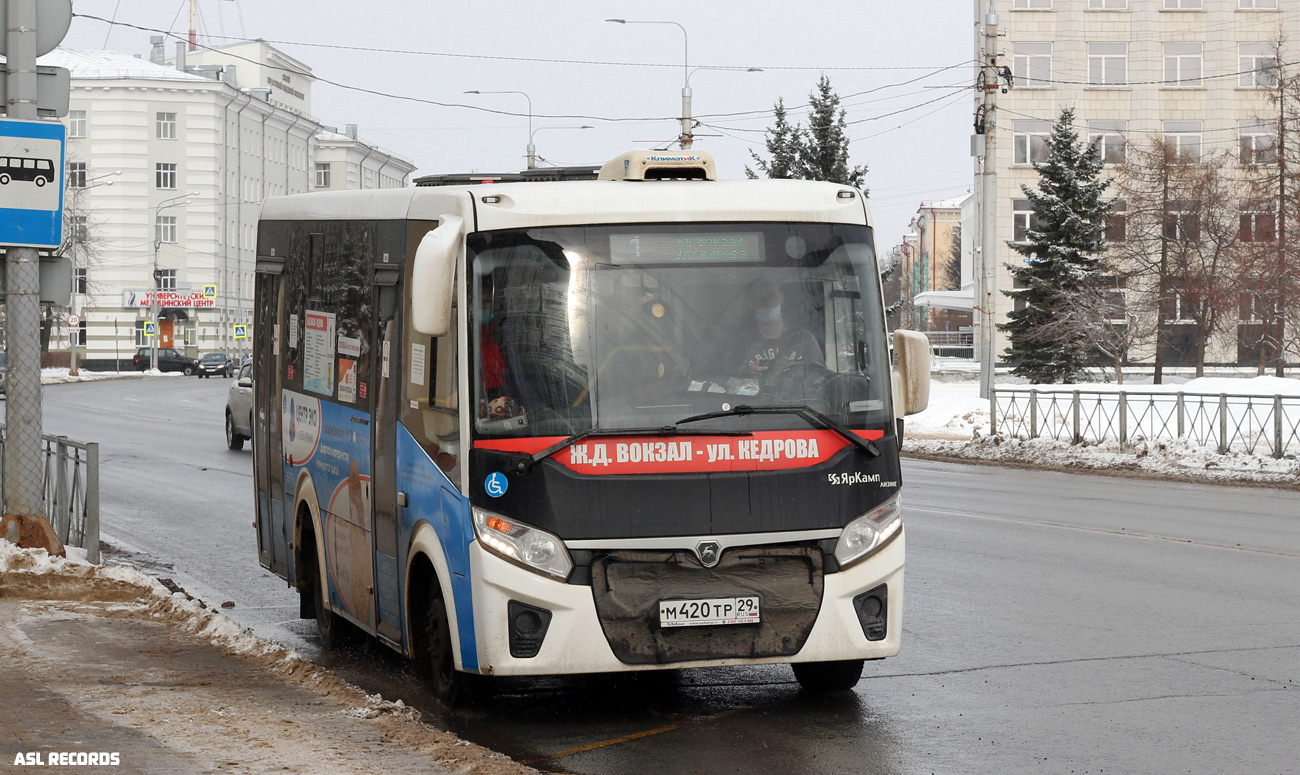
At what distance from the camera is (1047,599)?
11.1 m

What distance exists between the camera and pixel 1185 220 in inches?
2148

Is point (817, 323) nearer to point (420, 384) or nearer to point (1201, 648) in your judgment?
point (420, 384)

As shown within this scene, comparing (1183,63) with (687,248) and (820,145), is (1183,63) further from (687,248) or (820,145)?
(687,248)

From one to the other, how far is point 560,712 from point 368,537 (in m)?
1.61

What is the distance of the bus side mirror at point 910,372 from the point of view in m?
7.96

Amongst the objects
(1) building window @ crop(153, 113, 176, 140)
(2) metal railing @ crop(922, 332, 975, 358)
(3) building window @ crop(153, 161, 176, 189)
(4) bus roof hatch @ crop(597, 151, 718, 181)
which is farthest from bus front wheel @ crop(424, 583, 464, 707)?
(3) building window @ crop(153, 161, 176, 189)

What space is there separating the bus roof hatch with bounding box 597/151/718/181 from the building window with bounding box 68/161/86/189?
276 ft

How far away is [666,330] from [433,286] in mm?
1081

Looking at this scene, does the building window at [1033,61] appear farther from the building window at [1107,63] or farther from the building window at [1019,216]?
the building window at [1019,216]

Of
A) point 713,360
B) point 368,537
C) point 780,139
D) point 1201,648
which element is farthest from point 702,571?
point 780,139

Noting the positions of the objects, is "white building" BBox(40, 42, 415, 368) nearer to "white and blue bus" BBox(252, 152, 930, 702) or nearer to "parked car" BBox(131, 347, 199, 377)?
"parked car" BBox(131, 347, 199, 377)

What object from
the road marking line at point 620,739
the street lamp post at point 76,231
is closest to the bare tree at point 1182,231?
the street lamp post at point 76,231

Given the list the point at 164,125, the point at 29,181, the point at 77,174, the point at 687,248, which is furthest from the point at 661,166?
the point at 164,125

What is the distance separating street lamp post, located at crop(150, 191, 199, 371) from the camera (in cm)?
8506
